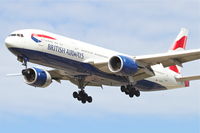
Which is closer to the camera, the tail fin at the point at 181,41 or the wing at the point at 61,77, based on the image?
the wing at the point at 61,77

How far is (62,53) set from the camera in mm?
56562

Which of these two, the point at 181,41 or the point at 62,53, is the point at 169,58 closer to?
the point at 62,53

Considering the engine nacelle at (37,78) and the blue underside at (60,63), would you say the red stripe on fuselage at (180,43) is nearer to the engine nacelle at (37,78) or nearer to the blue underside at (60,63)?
the blue underside at (60,63)

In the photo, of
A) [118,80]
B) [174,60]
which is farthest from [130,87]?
[174,60]

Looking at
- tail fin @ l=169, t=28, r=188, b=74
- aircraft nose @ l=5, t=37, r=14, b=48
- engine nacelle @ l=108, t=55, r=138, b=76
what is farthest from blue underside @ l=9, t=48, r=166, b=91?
tail fin @ l=169, t=28, r=188, b=74

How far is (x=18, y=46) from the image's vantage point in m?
55.9

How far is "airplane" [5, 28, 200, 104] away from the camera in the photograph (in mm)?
56250

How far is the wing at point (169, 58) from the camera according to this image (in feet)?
186

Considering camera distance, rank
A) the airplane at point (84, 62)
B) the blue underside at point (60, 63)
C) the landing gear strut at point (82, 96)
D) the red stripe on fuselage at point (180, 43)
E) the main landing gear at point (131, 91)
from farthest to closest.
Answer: the red stripe on fuselage at point (180, 43), the landing gear strut at point (82, 96), the main landing gear at point (131, 91), the airplane at point (84, 62), the blue underside at point (60, 63)

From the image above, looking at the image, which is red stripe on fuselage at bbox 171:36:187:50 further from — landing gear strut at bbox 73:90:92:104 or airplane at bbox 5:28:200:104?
landing gear strut at bbox 73:90:92:104

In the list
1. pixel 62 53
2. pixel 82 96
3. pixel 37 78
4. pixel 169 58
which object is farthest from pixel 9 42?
pixel 169 58

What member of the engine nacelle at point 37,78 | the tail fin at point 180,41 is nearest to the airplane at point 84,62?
the engine nacelle at point 37,78

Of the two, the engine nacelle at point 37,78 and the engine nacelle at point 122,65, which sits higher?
the engine nacelle at point 37,78

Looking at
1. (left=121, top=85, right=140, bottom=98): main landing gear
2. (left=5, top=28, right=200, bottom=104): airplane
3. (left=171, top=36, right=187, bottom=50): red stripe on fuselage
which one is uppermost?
(left=171, top=36, right=187, bottom=50): red stripe on fuselage
